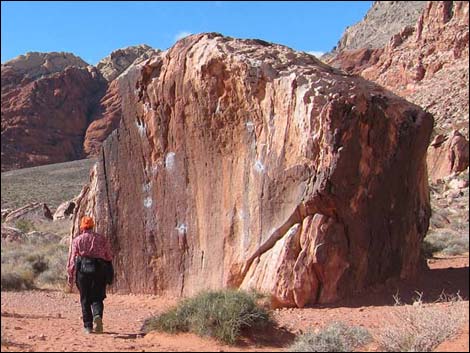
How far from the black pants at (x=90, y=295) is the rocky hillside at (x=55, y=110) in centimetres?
6081

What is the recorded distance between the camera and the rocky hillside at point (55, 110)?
7000 cm

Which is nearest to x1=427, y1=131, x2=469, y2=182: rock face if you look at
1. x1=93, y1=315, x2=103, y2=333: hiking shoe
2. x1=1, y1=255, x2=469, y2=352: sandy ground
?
x1=1, y1=255, x2=469, y2=352: sandy ground

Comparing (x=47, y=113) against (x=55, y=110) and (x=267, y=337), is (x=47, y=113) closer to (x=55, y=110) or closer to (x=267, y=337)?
(x=55, y=110)

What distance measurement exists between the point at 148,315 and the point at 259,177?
9.11ft

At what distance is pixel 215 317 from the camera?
7.32 meters

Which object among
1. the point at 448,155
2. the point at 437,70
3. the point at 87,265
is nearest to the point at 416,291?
the point at 87,265

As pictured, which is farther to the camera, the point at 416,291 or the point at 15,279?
the point at 15,279

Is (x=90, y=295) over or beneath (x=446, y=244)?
beneath

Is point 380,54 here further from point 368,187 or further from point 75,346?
point 75,346

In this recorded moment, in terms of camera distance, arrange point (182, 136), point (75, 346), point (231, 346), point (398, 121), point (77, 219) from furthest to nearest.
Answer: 1. point (77, 219)
2. point (182, 136)
3. point (398, 121)
4. point (231, 346)
5. point (75, 346)

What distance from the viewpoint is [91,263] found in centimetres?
755

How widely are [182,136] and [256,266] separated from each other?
9.25 ft

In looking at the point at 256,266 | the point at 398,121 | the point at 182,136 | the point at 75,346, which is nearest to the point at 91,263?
the point at 75,346

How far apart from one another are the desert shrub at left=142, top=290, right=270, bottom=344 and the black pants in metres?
0.71
